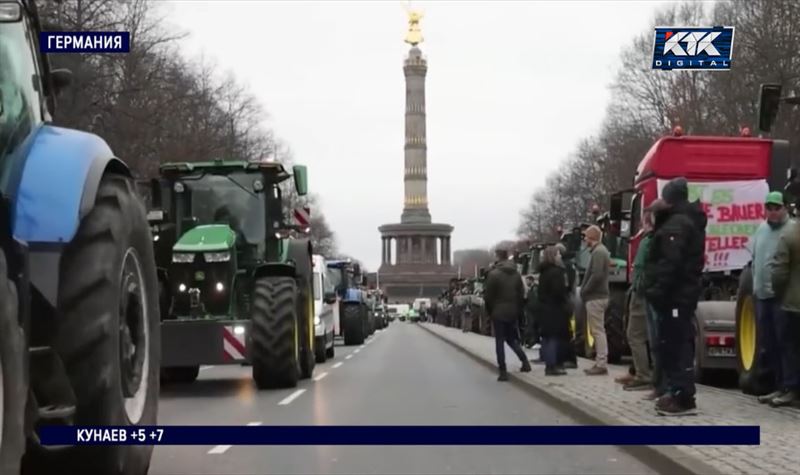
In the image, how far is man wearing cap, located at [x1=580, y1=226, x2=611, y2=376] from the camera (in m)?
14.7

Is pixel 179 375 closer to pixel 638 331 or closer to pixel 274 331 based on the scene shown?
pixel 274 331

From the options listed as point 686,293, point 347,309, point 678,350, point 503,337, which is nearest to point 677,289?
point 686,293

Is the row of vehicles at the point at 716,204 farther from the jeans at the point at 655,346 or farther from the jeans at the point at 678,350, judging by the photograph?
the jeans at the point at 678,350

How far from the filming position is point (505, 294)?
1669 centimetres

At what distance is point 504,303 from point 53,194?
492 inches

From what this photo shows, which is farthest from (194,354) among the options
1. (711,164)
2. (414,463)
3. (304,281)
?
(711,164)

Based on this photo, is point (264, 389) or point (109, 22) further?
point (109, 22)

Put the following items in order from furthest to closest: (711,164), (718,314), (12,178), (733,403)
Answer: (711,164)
(718,314)
(733,403)
(12,178)

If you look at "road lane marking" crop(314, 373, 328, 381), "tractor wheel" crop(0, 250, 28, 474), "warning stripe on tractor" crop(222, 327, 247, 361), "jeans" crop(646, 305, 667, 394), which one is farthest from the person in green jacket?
"tractor wheel" crop(0, 250, 28, 474)

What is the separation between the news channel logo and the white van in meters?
14.6

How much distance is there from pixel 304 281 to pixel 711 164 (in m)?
6.53

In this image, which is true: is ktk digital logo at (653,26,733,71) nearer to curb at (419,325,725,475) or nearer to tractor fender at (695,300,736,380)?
curb at (419,325,725,475)

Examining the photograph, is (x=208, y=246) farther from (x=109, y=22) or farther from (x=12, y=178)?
(x=109, y=22)

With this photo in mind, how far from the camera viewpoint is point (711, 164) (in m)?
16.0
